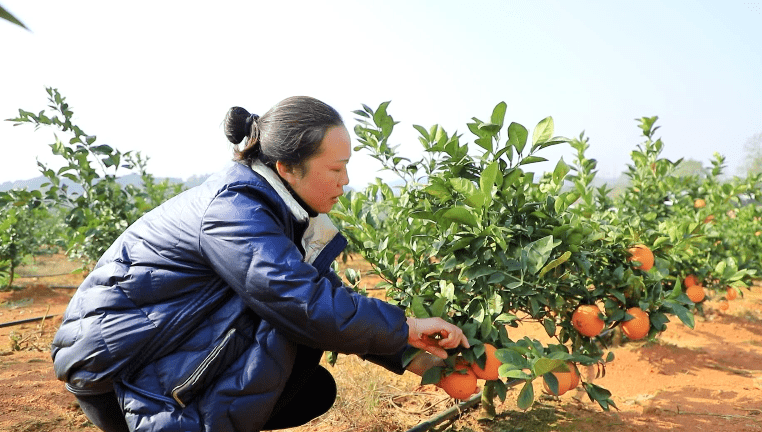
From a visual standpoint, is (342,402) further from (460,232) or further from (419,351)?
(460,232)

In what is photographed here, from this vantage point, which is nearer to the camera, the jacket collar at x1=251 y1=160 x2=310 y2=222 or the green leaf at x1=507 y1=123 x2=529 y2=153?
the jacket collar at x1=251 y1=160 x2=310 y2=222

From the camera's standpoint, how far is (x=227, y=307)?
150 centimetres

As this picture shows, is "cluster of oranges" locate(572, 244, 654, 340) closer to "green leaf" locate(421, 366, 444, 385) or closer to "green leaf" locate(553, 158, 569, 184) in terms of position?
"green leaf" locate(553, 158, 569, 184)

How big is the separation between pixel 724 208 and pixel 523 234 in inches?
141

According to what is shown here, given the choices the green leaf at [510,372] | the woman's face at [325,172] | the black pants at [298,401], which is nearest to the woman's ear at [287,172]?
the woman's face at [325,172]

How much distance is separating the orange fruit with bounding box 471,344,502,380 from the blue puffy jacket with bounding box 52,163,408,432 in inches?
11.8

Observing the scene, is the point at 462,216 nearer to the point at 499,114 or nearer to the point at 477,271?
the point at 477,271

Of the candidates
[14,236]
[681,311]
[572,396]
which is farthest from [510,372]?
[14,236]

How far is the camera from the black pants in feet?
5.27

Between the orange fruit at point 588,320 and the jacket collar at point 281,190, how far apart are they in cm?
101

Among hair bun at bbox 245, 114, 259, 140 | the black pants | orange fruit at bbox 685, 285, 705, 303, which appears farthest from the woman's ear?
orange fruit at bbox 685, 285, 705, 303

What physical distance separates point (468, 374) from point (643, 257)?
856 millimetres

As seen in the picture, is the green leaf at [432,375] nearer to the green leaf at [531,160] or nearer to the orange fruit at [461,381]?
the orange fruit at [461,381]

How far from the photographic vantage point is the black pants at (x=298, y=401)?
161 cm
